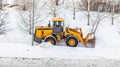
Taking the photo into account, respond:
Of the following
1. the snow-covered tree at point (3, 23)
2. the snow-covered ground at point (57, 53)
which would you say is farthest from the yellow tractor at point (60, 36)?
the snow-covered tree at point (3, 23)

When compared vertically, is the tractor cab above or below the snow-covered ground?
above

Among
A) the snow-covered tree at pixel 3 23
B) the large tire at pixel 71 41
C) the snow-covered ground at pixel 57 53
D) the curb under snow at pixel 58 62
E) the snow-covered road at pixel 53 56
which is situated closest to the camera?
the curb under snow at pixel 58 62

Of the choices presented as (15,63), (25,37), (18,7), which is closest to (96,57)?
(15,63)

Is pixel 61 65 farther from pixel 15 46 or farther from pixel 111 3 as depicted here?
pixel 111 3

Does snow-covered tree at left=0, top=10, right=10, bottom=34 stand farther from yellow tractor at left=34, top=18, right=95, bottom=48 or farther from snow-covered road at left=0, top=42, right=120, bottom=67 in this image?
yellow tractor at left=34, top=18, right=95, bottom=48

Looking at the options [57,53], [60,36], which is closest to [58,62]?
[57,53]

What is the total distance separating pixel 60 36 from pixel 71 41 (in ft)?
2.95

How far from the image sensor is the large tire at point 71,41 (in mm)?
20047

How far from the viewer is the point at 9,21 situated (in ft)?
85.3


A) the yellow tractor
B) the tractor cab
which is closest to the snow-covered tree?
the yellow tractor

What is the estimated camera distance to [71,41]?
20125 millimetres

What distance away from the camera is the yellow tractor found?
20.2 meters

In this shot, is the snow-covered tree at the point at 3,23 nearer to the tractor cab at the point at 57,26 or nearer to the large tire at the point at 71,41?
the tractor cab at the point at 57,26

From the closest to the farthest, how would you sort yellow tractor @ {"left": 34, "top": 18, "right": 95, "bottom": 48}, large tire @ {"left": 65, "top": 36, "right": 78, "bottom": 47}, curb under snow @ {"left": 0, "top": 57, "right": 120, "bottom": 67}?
curb under snow @ {"left": 0, "top": 57, "right": 120, "bottom": 67} < large tire @ {"left": 65, "top": 36, "right": 78, "bottom": 47} < yellow tractor @ {"left": 34, "top": 18, "right": 95, "bottom": 48}
